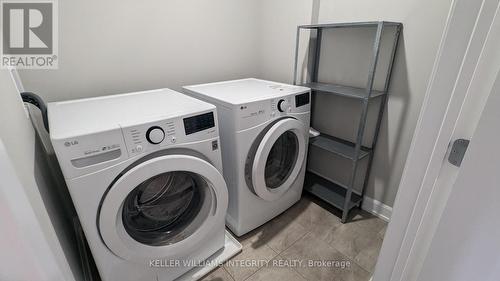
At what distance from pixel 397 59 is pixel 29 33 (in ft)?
6.19

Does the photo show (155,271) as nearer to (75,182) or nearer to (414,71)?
(75,182)

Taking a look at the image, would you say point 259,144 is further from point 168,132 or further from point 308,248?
point 308,248

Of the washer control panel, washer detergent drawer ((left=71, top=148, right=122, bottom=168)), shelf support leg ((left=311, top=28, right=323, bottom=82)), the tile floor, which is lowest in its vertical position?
the tile floor

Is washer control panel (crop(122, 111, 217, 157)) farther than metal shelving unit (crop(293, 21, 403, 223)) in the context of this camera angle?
No

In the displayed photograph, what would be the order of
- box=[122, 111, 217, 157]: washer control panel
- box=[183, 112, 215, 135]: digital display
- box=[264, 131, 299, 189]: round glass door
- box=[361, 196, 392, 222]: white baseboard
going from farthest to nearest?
1. box=[361, 196, 392, 222]: white baseboard
2. box=[264, 131, 299, 189]: round glass door
3. box=[183, 112, 215, 135]: digital display
4. box=[122, 111, 217, 157]: washer control panel

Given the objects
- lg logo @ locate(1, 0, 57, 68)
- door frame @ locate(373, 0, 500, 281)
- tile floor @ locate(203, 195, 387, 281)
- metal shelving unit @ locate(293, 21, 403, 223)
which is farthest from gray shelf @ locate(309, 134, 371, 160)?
lg logo @ locate(1, 0, 57, 68)

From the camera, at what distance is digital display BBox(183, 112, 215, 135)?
962mm

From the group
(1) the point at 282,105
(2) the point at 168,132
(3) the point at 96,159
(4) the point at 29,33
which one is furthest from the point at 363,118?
(4) the point at 29,33

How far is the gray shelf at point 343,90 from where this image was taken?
4.43 ft

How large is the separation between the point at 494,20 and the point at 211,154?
0.95 m

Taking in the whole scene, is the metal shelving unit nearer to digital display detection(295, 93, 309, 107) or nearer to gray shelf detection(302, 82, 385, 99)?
gray shelf detection(302, 82, 385, 99)

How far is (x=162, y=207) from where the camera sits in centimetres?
112

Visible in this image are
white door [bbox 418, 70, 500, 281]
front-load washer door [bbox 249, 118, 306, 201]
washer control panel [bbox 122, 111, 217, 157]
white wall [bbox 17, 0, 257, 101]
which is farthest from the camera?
front-load washer door [bbox 249, 118, 306, 201]

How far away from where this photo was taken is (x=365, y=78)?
4.79 ft
